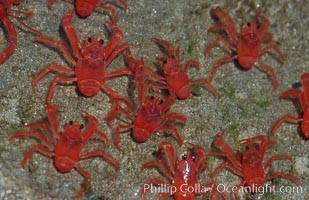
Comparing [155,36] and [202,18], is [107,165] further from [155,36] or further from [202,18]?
[202,18]

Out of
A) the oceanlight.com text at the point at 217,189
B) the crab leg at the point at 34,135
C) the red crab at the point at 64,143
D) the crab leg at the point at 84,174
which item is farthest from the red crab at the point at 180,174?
A: the crab leg at the point at 34,135

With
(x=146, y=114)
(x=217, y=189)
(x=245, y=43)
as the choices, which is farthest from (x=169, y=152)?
(x=245, y=43)

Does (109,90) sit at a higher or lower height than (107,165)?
higher

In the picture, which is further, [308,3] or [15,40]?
[308,3]

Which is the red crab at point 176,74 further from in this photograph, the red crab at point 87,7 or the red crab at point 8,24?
the red crab at point 8,24

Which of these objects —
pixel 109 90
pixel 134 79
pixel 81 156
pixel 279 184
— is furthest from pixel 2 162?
pixel 279 184

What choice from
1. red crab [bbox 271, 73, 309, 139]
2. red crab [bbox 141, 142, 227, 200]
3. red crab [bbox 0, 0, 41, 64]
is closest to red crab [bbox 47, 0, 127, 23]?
red crab [bbox 0, 0, 41, 64]

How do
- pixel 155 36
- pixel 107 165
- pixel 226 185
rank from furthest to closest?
pixel 155 36 → pixel 226 185 → pixel 107 165
